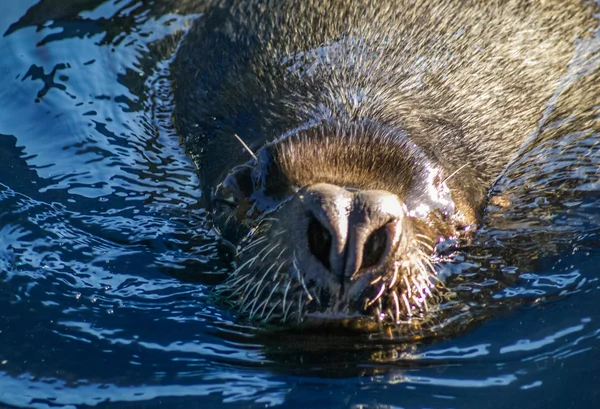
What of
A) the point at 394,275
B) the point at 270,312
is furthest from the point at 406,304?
the point at 270,312

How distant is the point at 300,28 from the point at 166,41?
59.6 inches

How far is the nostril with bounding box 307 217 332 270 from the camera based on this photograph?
13.2ft

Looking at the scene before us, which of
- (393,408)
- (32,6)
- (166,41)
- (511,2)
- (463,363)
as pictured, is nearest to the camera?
(393,408)

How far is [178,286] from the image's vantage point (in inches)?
191

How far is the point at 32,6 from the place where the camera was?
25.6ft

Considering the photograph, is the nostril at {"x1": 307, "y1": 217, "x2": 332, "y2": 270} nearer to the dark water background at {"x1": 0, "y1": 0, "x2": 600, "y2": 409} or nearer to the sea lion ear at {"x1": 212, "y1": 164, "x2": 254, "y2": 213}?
the dark water background at {"x1": 0, "y1": 0, "x2": 600, "y2": 409}

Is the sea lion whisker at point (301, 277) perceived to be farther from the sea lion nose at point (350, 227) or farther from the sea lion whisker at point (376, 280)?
the sea lion whisker at point (376, 280)

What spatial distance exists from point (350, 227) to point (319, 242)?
18cm

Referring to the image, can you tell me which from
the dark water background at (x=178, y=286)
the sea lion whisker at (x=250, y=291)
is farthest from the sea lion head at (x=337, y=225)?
the dark water background at (x=178, y=286)

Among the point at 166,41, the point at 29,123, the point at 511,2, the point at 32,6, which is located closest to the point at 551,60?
the point at 511,2

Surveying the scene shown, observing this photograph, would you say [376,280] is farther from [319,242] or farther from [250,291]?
[250,291]

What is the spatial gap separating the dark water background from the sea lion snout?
436mm

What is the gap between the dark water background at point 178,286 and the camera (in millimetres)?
4090

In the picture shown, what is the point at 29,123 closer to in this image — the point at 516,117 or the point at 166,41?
the point at 166,41
